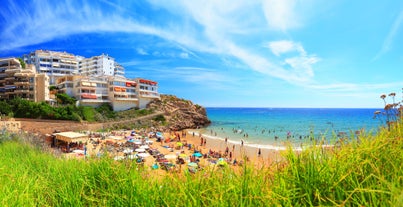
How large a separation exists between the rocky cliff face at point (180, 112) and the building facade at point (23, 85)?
22.1 m

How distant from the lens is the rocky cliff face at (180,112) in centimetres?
5606

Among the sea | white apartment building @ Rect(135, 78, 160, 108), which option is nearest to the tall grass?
the sea

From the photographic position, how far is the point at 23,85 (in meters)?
48.3

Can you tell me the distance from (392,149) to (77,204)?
4146 millimetres

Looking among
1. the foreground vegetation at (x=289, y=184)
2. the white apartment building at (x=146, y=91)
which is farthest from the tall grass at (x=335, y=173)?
the white apartment building at (x=146, y=91)

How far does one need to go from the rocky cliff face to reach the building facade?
22085 millimetres

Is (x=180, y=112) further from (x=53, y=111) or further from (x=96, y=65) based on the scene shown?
(x=96, y=65)

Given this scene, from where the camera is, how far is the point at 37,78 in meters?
47.5

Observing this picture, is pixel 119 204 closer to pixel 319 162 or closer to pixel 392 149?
pixel 319 162

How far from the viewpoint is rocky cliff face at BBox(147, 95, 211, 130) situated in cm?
5606

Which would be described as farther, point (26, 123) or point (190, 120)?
point (190, 120)

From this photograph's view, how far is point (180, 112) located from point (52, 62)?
132 ft

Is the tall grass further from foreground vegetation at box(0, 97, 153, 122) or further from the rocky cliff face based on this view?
the rocky cliff face

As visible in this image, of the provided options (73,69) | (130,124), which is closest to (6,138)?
(130,124)
